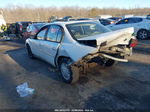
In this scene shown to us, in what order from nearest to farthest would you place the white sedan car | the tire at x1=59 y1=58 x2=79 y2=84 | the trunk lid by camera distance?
the trunk lid → the white sedan car → the tire at x1=59 y1=58 x2=79 y2=84

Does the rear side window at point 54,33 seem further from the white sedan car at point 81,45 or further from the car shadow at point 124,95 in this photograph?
the car shadow at point 124,95

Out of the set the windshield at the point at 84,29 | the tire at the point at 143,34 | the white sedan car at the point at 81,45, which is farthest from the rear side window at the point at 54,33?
the tire at the point at 143,34

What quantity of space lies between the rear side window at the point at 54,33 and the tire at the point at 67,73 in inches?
25.1

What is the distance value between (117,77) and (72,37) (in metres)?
1.77

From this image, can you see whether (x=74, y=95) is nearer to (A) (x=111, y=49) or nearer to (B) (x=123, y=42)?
(A) (x=111, y=49)

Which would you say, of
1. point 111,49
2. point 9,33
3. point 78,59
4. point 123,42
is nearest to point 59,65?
point 78,59

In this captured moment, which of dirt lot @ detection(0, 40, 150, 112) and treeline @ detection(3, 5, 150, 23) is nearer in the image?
dirt lot @ detection(0, 40, 150, 112)

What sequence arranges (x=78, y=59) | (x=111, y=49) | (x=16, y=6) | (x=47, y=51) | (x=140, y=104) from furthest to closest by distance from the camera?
1. (x=16, y=6)
2. (x=47, y=51)
3. (x=111, y=49)
4. (x=78, y=59)
5. (x=140, y=104)

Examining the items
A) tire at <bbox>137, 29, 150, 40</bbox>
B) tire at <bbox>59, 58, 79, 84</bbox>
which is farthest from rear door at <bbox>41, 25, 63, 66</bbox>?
tire at <bbox>137, 29, 150, 40</bbox>

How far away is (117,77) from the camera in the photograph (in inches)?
147

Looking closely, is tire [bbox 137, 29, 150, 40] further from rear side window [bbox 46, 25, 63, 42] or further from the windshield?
rear side window [bbox 46, 25, 63, 42]

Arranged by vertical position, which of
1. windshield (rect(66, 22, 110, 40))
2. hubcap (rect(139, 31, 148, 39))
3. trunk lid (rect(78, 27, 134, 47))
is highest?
windshield (rect(66, 22, 110, 40))

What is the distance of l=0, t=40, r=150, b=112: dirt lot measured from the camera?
268cm

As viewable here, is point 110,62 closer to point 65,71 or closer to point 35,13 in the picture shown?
point 65,71
